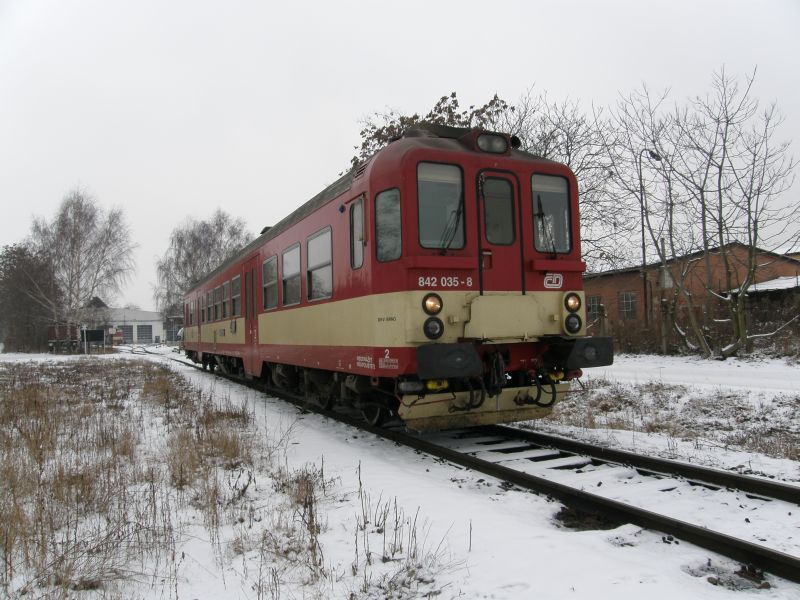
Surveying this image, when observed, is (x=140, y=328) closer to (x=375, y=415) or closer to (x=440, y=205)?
(x=375, y=415)

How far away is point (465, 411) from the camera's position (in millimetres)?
5875

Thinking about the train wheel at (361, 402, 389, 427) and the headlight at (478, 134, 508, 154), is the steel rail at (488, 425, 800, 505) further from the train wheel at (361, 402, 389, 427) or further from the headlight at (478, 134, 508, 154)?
the headlight at (478, 134, 508, 154)

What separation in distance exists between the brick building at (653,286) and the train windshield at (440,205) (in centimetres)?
960

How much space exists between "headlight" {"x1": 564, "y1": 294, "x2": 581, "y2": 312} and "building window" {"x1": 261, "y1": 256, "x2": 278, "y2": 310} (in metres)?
5.07

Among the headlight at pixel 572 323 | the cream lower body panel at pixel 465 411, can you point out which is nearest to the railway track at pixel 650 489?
the cream lower body panel at pixel 465 411

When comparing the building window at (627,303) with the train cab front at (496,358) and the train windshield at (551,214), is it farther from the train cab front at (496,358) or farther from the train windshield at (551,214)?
the train cab front at (496,358)

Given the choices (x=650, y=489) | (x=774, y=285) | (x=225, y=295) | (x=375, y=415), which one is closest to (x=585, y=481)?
(x=650, y=489)

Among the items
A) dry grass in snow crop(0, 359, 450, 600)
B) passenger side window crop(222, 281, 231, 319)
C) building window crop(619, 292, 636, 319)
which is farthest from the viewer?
building window crop(619, 292, 636, 319)

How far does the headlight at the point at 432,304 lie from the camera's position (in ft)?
17.8

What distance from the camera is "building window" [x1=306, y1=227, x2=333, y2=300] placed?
23.3 feet

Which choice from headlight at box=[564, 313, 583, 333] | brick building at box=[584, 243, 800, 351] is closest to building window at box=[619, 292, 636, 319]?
brick building at box=[584, 243, 800, 351]

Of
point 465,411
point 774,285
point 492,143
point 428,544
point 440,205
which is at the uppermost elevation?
point 492,143

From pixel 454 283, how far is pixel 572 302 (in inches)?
57.1

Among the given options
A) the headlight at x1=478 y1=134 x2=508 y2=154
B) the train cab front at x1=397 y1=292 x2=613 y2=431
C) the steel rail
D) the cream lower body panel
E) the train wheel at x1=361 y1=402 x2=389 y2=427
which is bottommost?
the steel rail
